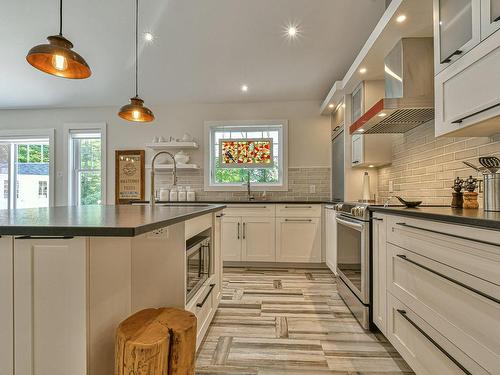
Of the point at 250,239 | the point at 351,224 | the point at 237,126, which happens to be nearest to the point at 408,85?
the point at 351,224

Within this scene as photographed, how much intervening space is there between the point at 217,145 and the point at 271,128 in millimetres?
936

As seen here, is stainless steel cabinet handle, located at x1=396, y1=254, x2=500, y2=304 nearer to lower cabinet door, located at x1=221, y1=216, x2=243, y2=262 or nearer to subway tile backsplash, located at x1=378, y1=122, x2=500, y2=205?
subway tile backsplash, located at x1=378, y1=122, x2=500, y2=205

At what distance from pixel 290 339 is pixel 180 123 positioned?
3.78 m

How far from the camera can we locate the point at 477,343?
1.07 meters

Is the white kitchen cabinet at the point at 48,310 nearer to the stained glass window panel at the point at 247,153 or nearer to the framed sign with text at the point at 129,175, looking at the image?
the stained glass window panel at the point at 247,153

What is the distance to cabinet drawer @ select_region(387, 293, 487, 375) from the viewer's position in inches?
45.9

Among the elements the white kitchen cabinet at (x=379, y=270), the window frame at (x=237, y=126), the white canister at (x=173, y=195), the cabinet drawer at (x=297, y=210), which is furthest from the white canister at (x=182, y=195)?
the white kitchen cabinet at (x=379, y=270)

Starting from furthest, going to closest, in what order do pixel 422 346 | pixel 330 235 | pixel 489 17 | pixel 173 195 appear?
pixel 173 195 → pixel 330 235 → pixel 422 346 → pixel 489 17

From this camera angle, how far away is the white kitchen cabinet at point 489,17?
1276mm

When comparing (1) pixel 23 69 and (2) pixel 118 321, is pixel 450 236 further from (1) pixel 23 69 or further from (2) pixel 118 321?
(1) pixel 23 69

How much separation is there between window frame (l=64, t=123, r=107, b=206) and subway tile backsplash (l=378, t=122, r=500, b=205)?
4.41 m

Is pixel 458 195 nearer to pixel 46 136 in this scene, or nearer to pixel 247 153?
pixel 247 153

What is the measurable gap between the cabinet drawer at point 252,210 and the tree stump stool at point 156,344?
8.73 ft

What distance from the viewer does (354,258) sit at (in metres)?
2.37
